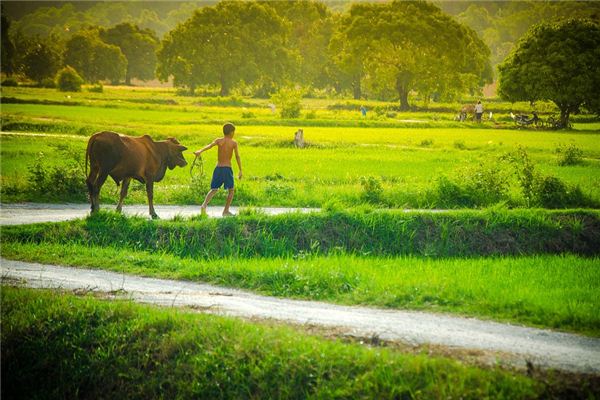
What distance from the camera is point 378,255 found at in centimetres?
1309

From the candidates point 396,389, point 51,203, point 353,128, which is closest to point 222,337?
point 396,389

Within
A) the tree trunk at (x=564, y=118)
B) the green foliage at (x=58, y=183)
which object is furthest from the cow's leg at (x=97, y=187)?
the tree trunk at (x=564, y=118)

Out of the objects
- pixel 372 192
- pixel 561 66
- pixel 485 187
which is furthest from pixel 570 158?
pixel 561 66

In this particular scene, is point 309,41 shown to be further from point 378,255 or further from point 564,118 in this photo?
point 378,255

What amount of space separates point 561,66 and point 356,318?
3712 centimetres

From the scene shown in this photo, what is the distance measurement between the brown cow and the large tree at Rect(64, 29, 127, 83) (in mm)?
75658

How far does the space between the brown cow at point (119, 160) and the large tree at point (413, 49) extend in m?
49.7

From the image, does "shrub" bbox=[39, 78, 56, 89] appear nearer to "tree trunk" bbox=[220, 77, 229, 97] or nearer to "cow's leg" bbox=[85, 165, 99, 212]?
"tree trunk" bbox=[220, 77, 229, 97]

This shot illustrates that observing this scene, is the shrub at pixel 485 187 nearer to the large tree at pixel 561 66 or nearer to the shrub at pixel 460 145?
the shrub at pixel 460 145

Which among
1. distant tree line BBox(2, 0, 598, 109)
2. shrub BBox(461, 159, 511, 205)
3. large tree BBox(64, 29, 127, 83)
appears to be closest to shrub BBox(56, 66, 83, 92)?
distant tree line BBox(2, 0, 598, 109)

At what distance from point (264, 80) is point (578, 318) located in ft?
227

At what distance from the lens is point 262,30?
Answer: 248 ft

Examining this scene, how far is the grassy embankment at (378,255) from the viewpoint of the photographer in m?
9.70

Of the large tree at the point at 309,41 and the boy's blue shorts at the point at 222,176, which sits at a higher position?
the large tree at the point at 309,41
